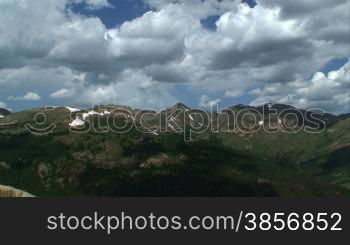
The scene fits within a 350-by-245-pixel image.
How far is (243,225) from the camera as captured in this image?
26656 mm

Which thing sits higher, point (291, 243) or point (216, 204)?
point (216, 204)

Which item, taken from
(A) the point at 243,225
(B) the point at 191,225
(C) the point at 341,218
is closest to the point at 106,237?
(B) the point at 191,225

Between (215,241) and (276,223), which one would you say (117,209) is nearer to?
(215,241)

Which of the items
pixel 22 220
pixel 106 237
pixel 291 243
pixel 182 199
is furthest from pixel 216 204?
pixel 22 220

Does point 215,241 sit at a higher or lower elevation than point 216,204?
lower

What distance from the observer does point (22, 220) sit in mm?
26719

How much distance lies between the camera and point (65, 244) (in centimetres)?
2667

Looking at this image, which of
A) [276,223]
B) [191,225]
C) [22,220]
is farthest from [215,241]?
[22,220]

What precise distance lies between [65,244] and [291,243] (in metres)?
11.7

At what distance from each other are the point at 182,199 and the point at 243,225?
3562 mm

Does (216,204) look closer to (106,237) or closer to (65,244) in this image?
(106,237)

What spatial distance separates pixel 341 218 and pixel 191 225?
8.11m

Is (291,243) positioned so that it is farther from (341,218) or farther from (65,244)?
(65,244)

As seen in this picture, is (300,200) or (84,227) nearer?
(84,227)
